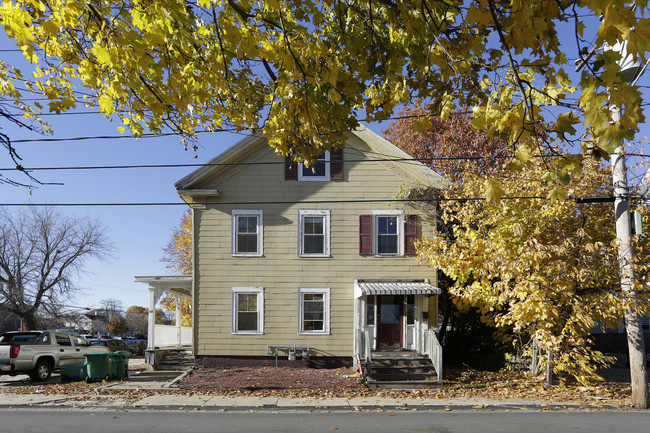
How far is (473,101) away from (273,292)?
43.8 ft

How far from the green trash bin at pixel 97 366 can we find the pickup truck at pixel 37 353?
1.91 m

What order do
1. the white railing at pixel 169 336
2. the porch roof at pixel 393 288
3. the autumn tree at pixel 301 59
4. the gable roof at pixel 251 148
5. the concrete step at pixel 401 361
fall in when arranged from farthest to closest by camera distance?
the white railing at pixel 169 336 → the gable roof at pixel 251 148 → the porch roof at pixel 393 288 → the concrete step at pixel 401 361 → the autumn tree at pixel 301 59

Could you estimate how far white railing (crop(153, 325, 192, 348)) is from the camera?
2191 centimetres

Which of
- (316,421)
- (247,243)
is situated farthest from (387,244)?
(316,421)

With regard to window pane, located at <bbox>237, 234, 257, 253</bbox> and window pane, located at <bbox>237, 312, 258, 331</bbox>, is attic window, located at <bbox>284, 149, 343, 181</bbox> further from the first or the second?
window pane, located at <bbox>237, 312, 258, 331</bbox>

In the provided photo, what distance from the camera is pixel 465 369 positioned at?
17125 mm

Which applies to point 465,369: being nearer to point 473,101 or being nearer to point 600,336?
point 600,336

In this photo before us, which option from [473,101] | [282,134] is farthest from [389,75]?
[282,134]

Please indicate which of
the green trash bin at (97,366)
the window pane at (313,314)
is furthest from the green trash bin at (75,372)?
the window pane at (313,314)

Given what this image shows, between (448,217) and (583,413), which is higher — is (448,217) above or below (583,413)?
above

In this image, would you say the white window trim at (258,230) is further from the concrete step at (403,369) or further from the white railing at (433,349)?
the white railing at (433,349)

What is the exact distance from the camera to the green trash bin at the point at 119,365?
16.4 metres

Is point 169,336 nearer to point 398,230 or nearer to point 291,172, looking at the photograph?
point 291,172

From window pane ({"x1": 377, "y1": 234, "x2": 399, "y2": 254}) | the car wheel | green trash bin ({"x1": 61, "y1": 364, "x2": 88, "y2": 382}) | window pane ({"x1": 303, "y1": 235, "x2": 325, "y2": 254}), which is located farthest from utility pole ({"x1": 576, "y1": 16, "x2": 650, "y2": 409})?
the car wheel
